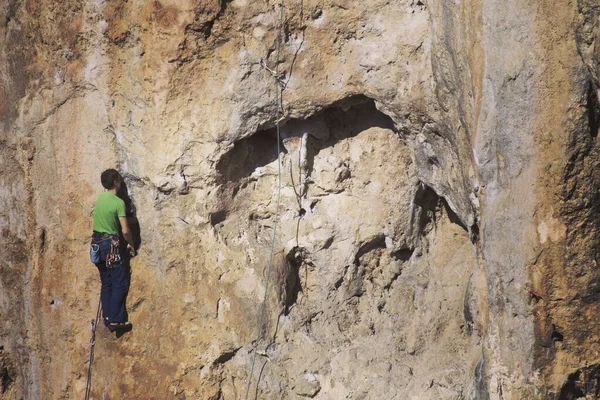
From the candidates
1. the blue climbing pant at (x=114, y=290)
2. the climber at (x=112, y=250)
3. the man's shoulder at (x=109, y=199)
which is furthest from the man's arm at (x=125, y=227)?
the blue climbing pant at (x=114, y=290)

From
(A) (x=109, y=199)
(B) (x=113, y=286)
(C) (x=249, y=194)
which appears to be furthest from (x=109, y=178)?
(C) (x=249, y=194)

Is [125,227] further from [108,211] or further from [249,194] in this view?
[249,194]

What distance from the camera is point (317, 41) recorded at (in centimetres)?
557

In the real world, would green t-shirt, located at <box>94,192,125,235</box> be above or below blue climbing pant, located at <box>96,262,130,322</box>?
above

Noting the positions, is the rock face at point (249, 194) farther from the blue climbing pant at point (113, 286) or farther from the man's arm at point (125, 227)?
the man's arm at point (125, 227)

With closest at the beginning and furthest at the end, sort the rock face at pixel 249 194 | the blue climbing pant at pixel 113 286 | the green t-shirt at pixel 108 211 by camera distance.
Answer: the rock face at pixel 249 194 → the green t-shirt at pixel 108 211 → the blue climbing pant at pixel 113 286

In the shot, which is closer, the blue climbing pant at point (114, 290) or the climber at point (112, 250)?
the climber at point (112, 250)

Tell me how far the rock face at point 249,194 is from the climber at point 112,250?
11 cm

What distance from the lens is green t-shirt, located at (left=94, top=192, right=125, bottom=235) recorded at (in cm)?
573

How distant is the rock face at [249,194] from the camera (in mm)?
5504

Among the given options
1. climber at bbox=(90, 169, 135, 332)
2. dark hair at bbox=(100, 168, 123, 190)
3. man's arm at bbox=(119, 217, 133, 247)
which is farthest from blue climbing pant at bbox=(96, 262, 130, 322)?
dark hair at bbox=(100, 168, 123, 190)

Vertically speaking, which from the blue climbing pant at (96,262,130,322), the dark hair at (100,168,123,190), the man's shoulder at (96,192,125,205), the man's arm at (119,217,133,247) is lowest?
the blue climbing pant at (96,262,130,322)

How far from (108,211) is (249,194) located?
1.07 m

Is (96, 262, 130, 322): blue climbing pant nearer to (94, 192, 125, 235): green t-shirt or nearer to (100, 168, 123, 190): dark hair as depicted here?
(94, 192, 125, 235): green t-shirt
